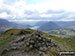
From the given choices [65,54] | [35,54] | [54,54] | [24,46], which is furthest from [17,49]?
[65,54]

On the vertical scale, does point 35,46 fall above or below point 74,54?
above

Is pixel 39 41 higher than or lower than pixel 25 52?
higher

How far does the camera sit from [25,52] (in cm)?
4247

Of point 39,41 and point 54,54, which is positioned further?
point 39,41

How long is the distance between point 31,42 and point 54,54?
1044cm

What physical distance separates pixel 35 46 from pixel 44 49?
3669mm

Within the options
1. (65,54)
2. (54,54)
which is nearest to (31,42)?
(54,54)

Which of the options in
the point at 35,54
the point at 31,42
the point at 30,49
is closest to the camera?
the point at 35,54

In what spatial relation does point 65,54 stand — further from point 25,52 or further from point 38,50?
point 25,52

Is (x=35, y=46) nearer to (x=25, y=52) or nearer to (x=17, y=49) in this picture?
(x=25, y=52)

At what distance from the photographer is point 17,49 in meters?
45.5

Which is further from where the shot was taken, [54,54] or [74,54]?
[74,54]

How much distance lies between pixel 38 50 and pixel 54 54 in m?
6.10

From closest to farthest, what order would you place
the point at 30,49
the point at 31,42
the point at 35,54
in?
the point at 35,54, the point at 30,49, the point at 31,42
